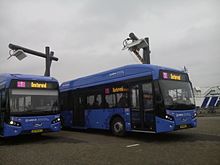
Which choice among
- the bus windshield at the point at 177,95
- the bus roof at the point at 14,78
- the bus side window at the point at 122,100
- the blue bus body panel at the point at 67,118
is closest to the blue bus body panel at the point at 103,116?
the bus side window at the point at 122,100

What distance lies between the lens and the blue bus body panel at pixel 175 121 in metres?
10.2

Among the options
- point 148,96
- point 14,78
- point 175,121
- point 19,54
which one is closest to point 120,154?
point 175,121

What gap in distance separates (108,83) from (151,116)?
337cm

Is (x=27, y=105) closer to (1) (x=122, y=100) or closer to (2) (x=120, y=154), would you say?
(1) (x=122, y=100)

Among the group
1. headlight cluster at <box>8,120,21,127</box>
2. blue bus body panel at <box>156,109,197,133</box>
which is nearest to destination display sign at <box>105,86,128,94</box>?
blue bus body panel at <box>156,109,197,133</box>

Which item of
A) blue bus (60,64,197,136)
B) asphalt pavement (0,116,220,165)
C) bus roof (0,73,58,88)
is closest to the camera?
asphalt pavement (0,116,220,165)

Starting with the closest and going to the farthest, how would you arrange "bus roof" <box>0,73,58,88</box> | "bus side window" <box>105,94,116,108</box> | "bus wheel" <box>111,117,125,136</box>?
1. "bus roof" <box>0,73,58,88</box>
2. "bus wheel" <box>111,117,125,136</box>
3. "bus side window" <box>105,94,116,108</box>

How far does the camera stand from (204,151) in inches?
324

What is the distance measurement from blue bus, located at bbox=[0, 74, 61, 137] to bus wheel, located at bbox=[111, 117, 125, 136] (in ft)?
8.62

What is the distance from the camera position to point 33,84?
11.8 meters

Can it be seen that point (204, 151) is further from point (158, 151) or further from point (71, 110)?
point (71, 110)

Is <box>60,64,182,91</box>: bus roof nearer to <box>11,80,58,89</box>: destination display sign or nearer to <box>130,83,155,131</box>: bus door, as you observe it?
<box>130,83,155,131</box>: bus door

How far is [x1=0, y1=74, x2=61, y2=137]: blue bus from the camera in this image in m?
10.8

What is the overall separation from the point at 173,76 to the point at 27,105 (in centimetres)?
631
